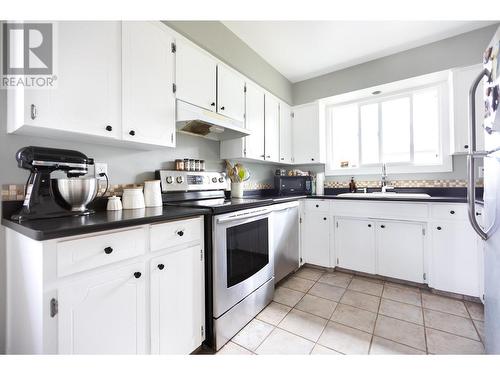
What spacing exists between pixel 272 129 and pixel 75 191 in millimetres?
2215

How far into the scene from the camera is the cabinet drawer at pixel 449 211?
1931mm

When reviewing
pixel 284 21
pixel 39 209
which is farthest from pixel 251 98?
pixel 39 209

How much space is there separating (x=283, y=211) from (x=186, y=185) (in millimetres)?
1011

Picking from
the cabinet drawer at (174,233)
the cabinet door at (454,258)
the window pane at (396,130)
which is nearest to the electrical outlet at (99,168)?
the cabinet drawer at (174,233)

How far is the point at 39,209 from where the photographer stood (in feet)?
3.55

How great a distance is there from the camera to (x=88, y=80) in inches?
46.8

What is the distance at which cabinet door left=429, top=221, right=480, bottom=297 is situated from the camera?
1894mm

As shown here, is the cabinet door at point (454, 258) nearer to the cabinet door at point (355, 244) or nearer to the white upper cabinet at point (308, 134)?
the cabinet door at point (355, 244)

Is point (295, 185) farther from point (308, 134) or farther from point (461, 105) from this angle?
point (461, 105)

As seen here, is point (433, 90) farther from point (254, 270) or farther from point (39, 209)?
point (39, 209)

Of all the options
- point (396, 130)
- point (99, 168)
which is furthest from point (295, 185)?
point (99, 168)

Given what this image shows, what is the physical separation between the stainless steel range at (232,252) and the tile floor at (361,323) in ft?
0.40

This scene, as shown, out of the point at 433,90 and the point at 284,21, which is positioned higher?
the point at 284,21

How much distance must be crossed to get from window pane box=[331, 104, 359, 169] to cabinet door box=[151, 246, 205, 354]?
2567mm
